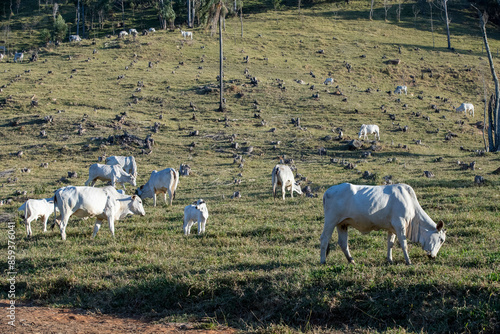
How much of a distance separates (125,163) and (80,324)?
58.7 ft

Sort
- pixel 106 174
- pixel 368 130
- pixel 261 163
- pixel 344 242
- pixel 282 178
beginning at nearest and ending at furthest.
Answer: pixel 344 242 → pixel 282 178 → pixel 106 174 → pixel 261 163 → pixel 368 130

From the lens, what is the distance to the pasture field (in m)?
7.86

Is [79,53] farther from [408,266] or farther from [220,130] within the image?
[408,266]

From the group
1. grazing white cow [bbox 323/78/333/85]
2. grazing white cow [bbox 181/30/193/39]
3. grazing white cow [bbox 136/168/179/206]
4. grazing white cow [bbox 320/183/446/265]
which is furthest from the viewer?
grazing white cow [bbox 181/30/193/39]

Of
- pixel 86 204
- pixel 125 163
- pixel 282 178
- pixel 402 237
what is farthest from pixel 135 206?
pixel 125 163

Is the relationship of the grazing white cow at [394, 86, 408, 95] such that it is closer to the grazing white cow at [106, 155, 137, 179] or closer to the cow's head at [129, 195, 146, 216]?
the grazing white cow at [106, 155, 137, 179]

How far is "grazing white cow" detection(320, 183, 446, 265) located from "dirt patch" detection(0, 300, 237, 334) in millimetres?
3310

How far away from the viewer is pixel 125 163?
24.8m

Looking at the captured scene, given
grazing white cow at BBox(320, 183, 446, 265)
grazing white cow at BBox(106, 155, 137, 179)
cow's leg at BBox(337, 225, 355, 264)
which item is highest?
grazing white cow at BBox(320, 183, 446, 265)

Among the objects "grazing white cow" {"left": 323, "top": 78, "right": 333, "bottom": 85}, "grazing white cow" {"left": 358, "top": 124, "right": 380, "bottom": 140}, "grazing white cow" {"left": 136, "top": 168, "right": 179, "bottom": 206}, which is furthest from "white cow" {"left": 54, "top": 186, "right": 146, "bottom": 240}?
"grazing white cow" {"left": 323, "top": 78, "right": 333, "bottom": 85}

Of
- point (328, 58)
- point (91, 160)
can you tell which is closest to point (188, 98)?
point (91, 160)

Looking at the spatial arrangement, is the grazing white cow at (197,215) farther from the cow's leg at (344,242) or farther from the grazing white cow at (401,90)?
the grazing white cow at (401,90)

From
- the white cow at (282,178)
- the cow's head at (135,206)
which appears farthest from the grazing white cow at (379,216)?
the white cow at (282,178)

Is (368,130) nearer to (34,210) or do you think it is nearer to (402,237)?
(34,210)
